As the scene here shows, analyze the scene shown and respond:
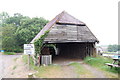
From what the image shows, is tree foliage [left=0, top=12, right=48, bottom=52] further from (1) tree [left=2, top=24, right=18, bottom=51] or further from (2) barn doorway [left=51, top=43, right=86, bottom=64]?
(2) barn doorway [left=51, top=43, right=86, bottom=64]

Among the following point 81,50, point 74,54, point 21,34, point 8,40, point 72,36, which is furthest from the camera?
point 8,40

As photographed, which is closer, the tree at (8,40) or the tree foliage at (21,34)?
the tree foliage at (21,34)

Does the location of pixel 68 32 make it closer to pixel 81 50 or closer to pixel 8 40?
pixel 81 50

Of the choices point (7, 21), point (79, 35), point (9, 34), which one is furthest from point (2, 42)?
point (79, 35)

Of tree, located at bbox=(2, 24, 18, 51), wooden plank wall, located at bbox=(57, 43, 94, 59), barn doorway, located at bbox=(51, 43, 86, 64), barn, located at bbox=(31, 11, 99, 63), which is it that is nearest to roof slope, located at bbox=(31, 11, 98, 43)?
barn, located at bbox=(31, 11, 99, 63)

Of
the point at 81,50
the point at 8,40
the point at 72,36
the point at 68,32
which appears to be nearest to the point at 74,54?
the point at 81,50

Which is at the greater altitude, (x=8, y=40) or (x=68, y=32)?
(x=68, y=32)

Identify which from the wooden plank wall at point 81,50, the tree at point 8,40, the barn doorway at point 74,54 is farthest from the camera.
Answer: the tree at point 8,40

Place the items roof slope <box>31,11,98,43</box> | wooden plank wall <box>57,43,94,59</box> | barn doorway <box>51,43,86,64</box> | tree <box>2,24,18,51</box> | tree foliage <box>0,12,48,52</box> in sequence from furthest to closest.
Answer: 1. tree <box>2,24,18,51</box>
2. tree foliage <box>0,12,48,52</box>
3. wooden plank wall <box>57,43,94,59</box>
4. barn doorway <box>51,43,86,64</box>
5. roof slope <box>31,11,98,43</box>

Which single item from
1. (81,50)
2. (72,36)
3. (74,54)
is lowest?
(74,54)

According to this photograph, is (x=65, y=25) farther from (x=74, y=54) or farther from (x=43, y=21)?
(x=43, y=21)

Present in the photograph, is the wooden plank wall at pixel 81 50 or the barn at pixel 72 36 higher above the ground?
the barn at pixel 72 36

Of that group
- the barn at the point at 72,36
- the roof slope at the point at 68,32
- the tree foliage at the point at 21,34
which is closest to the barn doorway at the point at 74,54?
the barn at the point at 72,36

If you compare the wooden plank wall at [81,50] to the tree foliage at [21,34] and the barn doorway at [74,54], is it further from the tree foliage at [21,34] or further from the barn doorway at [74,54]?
the tree foliage at [21,34]
